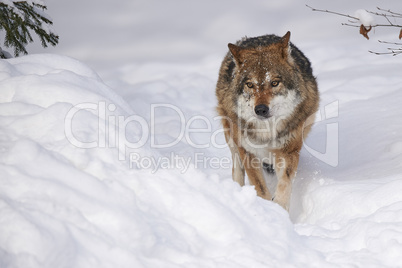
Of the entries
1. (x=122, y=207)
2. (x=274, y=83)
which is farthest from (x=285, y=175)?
(x=122, y=207)

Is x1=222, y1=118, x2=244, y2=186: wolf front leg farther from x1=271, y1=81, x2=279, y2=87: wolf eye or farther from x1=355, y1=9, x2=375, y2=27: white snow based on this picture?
x1=355, y1=9, x2=375, y2=27: white snow

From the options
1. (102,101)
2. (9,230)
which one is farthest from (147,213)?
(102,101)

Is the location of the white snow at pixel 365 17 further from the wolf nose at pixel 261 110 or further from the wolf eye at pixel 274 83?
the wolf nose at pixel 261 110

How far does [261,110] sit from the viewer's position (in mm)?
4703

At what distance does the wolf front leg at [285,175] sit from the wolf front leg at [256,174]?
0.73 feet

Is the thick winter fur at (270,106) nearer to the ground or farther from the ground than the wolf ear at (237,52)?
nearer to the ground

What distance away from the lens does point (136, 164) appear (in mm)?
3355

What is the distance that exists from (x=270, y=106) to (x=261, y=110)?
0.44 feet

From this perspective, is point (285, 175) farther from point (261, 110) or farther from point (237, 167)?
point (237, 167)

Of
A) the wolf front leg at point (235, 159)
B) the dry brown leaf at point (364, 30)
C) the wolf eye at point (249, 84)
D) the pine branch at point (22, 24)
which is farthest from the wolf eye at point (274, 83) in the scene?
the pine branch at point (22, 24)

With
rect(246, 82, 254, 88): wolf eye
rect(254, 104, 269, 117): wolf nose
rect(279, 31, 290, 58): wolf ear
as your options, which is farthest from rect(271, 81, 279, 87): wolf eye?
rect(279, 31, 290, 58): wolf ear

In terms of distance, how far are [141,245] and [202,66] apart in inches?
537

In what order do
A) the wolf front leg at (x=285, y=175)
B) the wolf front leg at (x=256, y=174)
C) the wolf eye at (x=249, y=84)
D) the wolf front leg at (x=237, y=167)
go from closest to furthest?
1. the wolf eye at (x=249, y=84)
2. the wolf front leg at (x=285, y=175)
3. the wolf front leg at (x=256, y=174)
4. the wolf front leg at (x=237, y=167)

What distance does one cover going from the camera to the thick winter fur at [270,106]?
4910 millimetres
